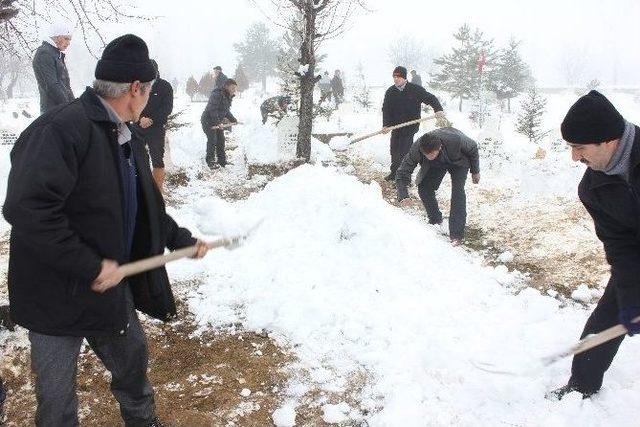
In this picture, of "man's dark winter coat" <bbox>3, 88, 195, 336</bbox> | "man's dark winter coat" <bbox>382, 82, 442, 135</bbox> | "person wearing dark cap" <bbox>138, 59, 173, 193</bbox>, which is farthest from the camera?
"man's dark winter coat" <bbox>382, 82, 442, 135</bbox>

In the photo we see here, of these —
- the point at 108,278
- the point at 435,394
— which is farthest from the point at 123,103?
the point at 435,394

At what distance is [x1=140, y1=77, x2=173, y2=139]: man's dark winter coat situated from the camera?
22.9ft

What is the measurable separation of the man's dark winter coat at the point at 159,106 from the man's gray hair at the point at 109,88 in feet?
16.8

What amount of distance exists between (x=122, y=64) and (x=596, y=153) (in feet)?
7.77

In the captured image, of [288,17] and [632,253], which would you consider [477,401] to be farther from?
[288,17]

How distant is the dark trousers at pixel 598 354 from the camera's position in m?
2.90

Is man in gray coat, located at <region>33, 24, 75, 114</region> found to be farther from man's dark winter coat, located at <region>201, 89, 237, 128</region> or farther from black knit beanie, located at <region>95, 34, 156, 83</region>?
man's dark winter coat, located at <region>201, 89, 237, 128</region>

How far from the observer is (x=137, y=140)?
8.02 feet

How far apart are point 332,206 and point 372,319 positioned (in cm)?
218

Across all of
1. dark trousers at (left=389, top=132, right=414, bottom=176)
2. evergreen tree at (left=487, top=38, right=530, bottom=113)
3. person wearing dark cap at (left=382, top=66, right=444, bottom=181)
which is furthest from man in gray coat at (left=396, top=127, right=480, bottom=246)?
evergreen tree at (left=487, top=38, right=530, bottom=113)

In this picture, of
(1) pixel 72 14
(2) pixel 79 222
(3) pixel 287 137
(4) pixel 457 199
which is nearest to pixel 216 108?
(3) pixel 287 137

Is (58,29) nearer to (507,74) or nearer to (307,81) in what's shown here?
(307,81)

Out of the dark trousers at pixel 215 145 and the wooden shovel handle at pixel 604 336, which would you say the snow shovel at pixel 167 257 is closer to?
the wooden shovel handle at pixel 604 336

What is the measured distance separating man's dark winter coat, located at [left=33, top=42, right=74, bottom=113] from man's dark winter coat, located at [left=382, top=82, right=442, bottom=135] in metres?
5.21
